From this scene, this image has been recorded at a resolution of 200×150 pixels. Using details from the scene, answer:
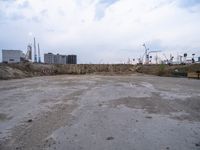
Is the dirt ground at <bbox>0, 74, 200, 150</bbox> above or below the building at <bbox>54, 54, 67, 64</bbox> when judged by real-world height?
below

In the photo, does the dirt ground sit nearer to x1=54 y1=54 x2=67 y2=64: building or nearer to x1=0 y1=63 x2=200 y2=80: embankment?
x1=0 y1=63 x2=200 y2=80: embankment

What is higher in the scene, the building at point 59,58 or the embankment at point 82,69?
the building at point 59,58

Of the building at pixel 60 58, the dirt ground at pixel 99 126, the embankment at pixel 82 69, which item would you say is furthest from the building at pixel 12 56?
the dirt ground at pixel 99 126

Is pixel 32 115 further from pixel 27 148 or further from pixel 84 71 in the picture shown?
pixel 84 71

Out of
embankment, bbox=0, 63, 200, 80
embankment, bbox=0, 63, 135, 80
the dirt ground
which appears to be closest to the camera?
the dirt ground

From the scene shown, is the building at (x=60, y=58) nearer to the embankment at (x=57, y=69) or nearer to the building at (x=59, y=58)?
the building at (x=59, y=58)

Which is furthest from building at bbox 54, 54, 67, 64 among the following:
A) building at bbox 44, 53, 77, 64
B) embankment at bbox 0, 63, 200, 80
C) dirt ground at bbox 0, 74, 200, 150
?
dirt ground at bbox 0, 74, 200, 150

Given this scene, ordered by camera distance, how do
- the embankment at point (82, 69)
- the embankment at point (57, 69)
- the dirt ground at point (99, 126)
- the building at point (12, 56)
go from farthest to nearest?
Answer: the building at point (12, 56)
the embankment at point (57, 69)
the embankment at point (82, 69)
the dirt ground at point (99, 126)

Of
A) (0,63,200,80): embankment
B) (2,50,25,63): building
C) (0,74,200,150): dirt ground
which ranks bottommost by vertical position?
(0,74,200,150): dirt ground

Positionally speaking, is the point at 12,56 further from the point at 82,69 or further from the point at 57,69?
the point at 82,69

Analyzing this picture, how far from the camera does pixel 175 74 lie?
33594 mm

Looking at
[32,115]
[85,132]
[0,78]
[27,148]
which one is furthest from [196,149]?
[0,78]

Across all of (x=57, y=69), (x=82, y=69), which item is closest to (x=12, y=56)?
(x=57, y=69)

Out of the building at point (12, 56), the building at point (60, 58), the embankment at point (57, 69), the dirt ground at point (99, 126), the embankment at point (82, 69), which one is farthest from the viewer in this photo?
the building at point (60, 58)
